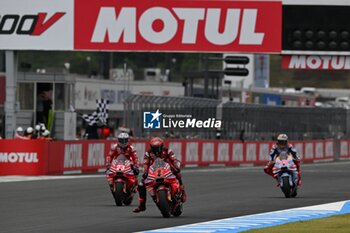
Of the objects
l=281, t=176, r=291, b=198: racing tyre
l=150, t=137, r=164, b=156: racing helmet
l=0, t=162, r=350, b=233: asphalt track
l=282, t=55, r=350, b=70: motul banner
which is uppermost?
l=282, t=55, r=350, b=70: motul banner

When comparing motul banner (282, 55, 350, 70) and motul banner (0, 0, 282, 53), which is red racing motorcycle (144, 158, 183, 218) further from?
motul banner (0, 0, 282, 53)

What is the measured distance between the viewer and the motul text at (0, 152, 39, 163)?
Result: 35781 millimetres

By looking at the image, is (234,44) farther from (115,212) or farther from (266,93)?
(266,93)

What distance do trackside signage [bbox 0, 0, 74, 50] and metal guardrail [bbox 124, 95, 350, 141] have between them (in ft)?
10.5

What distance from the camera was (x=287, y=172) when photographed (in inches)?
1043

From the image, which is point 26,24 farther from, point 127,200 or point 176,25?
point 127,200

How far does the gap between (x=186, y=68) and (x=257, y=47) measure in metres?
123

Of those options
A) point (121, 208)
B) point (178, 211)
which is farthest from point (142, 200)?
point (121, 208)

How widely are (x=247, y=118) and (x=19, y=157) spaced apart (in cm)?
2020

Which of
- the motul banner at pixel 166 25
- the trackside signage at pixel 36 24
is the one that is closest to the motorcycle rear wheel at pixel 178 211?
the motul banner at pixel 166 25

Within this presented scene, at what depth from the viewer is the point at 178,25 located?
136 ft

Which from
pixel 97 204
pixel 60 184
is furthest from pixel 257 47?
pixel 97 204

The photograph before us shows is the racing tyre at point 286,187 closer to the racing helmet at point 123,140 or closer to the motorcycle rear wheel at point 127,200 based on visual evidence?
the motorcycle rear wheel at point 127,200

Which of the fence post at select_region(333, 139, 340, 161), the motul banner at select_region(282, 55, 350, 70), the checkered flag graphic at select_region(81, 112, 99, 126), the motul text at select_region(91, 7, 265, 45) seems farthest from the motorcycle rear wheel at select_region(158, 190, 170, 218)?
the fence post at select_region(333, 139, 340, 161)
